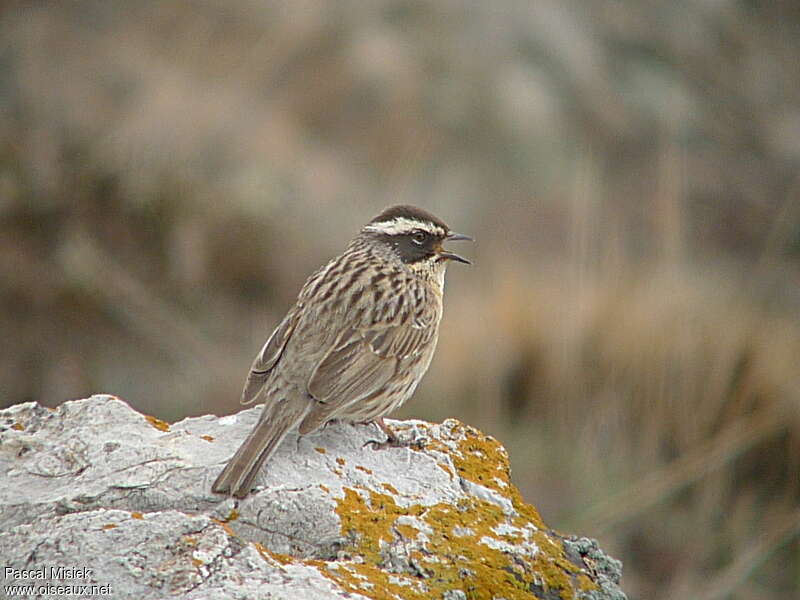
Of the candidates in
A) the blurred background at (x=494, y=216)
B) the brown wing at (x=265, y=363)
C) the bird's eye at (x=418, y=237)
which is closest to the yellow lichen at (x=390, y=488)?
the brown wing at (x=265, y=363)

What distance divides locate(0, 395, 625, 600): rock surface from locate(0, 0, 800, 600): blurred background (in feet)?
12.1

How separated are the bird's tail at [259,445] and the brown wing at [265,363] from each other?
0.36 meters

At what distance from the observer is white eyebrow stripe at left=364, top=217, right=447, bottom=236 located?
271 inches

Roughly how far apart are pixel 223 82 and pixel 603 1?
7659 millimetres

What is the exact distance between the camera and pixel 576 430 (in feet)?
31.6

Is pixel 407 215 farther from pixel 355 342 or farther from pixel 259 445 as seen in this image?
pixel 259 445

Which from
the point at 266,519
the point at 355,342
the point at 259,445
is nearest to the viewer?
the point at 266,519

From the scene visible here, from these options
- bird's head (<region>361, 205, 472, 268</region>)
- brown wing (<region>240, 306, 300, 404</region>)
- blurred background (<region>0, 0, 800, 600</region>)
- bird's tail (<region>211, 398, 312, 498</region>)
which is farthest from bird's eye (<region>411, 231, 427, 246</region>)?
blurred background (<region>0, 0, 800, 600</region>)

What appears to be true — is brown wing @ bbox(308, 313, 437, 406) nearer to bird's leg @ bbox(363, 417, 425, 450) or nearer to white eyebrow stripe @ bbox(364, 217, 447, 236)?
bird's leg @ bbox(363, 417, 425, 450)

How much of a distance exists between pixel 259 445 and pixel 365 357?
1.06 m

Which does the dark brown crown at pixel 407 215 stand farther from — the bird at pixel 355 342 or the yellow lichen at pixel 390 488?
the yellow lichen at pixel 390 488

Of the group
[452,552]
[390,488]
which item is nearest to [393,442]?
[390,488]

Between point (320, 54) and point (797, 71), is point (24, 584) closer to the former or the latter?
point (320, 54)

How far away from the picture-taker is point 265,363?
5.90m
